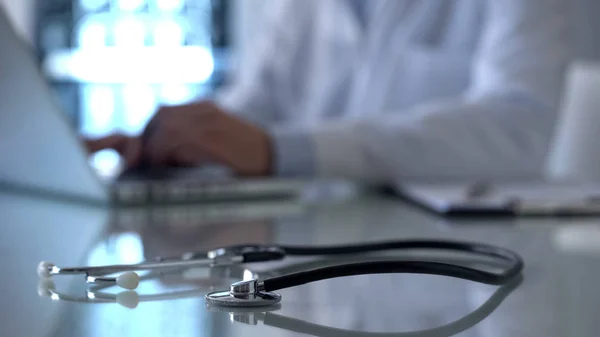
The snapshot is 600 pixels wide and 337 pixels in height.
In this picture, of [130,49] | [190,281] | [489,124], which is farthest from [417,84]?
[130,49]

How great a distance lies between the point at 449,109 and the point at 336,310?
2.60 feet

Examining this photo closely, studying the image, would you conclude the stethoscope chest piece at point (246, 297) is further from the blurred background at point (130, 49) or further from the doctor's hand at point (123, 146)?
the blurred background at point (130, 49)

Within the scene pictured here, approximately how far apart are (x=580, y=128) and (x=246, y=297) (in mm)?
1613

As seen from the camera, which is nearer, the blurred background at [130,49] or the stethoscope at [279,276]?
the stethoscope at [279,276]

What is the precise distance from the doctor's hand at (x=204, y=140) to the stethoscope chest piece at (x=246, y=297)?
610mm

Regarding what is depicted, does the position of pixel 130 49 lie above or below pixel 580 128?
above

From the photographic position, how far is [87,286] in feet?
0.99

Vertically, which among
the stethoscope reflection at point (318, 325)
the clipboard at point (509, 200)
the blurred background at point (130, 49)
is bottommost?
the stethoscope reflection at point (318, 325)

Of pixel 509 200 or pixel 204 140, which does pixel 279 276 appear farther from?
pixel 204 140

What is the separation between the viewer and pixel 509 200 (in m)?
0.65

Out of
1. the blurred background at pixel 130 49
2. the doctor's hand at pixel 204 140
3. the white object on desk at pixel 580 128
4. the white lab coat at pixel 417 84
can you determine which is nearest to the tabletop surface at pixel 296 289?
the doctor's hand at pixel 204 140

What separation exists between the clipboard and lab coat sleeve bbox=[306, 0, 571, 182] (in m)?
0.15

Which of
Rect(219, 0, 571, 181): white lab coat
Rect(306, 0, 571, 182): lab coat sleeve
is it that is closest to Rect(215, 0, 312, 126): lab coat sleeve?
Rect(219, 0, 571, 181): white lab coat

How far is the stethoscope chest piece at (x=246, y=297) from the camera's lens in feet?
0.84
